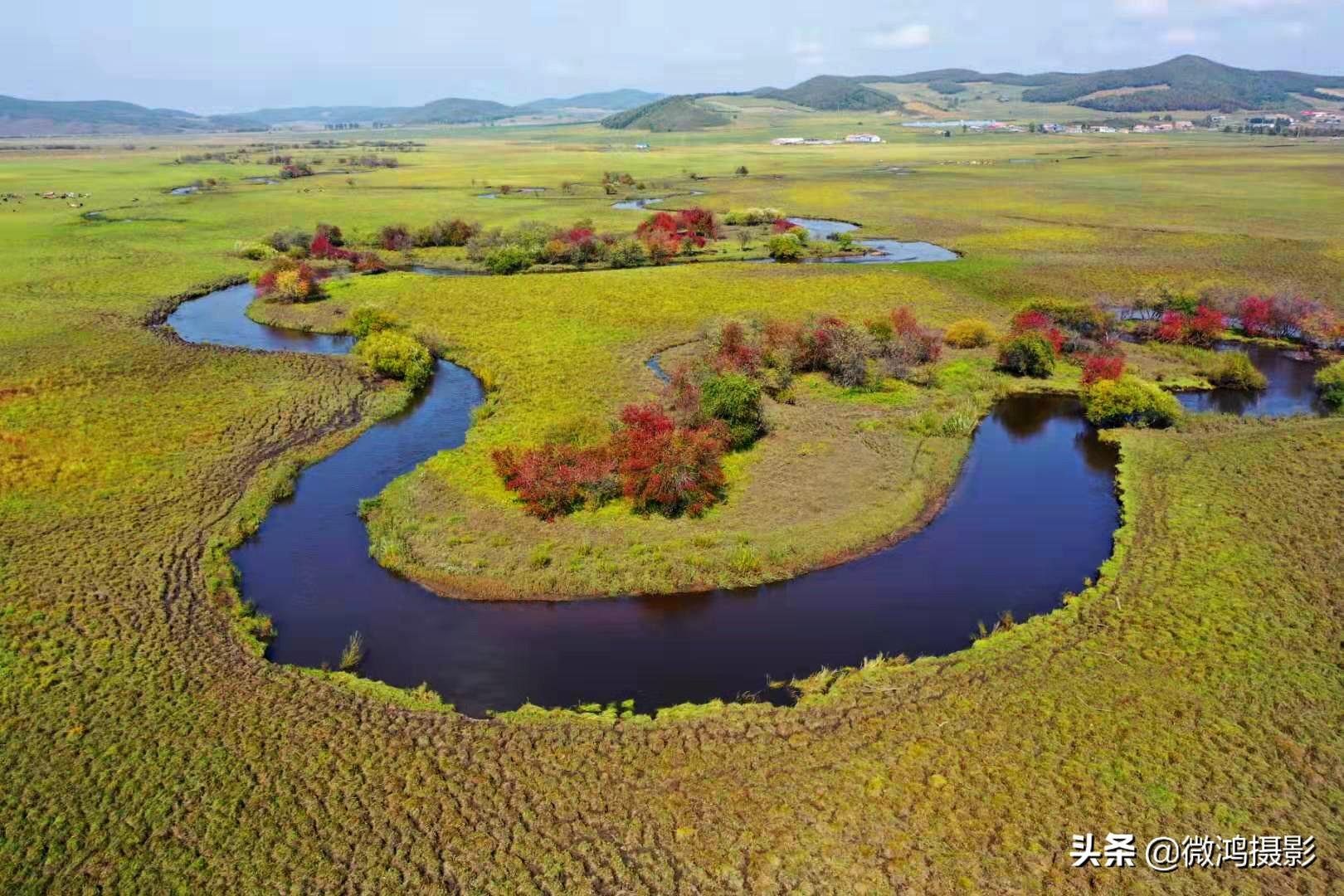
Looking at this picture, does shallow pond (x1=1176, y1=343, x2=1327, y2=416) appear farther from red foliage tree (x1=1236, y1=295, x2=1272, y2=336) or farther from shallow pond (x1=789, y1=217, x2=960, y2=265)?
shallow pond (x1=789, y1=217, x2=960, y2=265)

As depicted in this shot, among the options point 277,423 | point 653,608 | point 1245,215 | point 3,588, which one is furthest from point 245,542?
point 1245,215

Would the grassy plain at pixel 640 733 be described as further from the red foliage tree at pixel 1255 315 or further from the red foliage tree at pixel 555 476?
the red foliage tree at pixel 1255 315

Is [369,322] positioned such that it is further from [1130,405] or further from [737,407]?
[1130,405]

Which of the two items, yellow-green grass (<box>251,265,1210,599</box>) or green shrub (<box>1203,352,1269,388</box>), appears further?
green shrub (<box>1203,352,1269,388</box>)

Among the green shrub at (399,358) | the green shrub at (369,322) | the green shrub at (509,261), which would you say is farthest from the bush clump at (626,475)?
the green shrub at (509,261)

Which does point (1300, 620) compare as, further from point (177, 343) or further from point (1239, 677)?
point (177, 343)

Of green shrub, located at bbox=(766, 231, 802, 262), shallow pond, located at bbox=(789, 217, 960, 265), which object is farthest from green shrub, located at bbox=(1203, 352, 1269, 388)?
green shrub, located at bbox=(766, 231, 802, 262)
